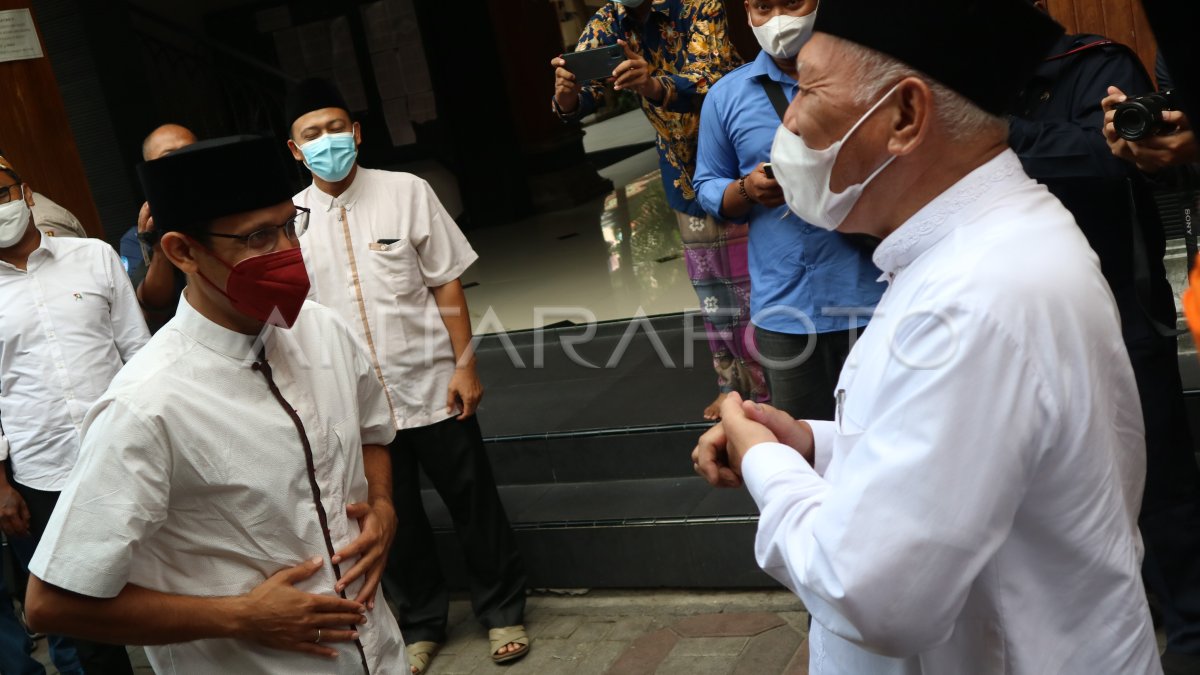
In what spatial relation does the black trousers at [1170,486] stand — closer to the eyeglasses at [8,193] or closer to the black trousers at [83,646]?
the black trousers at [83,646]

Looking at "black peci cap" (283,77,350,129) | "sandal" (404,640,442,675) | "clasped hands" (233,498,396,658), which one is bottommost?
"sandal" (404,640,442,675)

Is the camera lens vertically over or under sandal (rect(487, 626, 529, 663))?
over

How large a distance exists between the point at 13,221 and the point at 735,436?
10.7 ft

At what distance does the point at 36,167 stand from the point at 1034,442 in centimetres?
642

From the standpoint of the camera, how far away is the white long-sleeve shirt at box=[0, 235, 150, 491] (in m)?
3.90

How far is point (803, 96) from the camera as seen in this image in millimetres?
1512

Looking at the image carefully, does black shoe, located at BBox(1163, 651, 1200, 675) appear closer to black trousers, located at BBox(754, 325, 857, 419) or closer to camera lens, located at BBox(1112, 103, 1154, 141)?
black trousers, located at BBox(754, 325, 857, 419)

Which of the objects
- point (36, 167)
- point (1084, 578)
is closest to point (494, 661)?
point (1084, 578)

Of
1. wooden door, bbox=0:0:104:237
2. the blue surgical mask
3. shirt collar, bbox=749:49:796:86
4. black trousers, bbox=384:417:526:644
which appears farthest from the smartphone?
wooden door, bbox=0:0:104:237

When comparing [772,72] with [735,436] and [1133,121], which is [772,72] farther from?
[735,436]

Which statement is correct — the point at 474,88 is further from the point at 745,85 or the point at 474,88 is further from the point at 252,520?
the point at 252,520

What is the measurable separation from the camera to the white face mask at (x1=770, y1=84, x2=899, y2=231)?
3.92 feet

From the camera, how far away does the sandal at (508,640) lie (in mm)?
3961

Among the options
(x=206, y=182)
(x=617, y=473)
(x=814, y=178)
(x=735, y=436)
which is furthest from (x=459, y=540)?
(x=814, y=178)
